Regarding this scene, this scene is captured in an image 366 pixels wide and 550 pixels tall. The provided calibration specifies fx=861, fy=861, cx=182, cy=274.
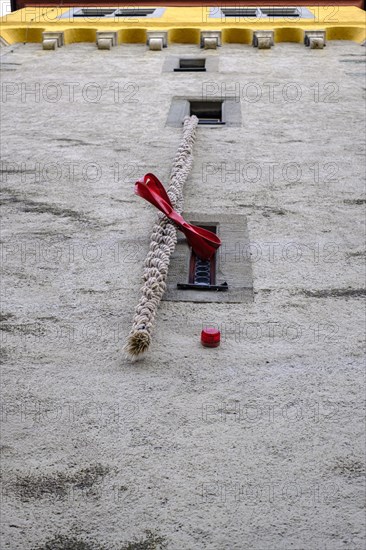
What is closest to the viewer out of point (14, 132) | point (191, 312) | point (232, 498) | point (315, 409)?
point (232, 498)

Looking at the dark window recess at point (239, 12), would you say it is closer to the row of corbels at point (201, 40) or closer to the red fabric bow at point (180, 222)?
the row of corbels at point (201, 40)

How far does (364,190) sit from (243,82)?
2664mm

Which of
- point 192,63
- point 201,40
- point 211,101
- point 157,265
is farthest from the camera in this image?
point 201,40

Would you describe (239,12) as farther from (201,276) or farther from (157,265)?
(157,265)

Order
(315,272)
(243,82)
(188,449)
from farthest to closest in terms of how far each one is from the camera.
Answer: (243,82)
(315,272)
(188,449)

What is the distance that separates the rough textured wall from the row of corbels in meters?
2.56

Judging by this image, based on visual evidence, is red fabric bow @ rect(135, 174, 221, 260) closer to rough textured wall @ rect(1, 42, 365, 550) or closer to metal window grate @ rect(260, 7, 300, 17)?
rough textured wall @ rect(1, 42, 365, 550)

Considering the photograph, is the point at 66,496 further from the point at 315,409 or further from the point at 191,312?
the point at 191,312

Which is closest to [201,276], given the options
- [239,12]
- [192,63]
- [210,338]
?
[210,338]

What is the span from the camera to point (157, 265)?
3.80 m

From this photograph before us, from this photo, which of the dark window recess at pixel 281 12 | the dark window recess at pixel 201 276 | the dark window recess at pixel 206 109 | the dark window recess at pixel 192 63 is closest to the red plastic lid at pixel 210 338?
the dark window recess at pixel 201 276

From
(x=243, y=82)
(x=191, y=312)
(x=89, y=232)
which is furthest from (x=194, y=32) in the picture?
(x=191, y=312)

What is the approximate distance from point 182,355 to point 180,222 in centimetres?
99

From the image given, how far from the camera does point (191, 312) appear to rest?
3594 millimetres
